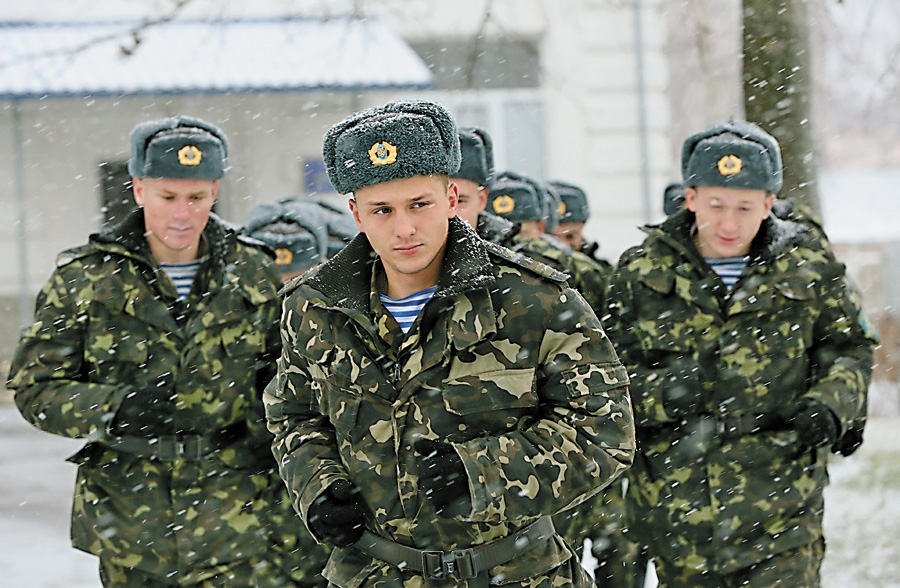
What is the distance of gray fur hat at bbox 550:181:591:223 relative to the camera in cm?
825

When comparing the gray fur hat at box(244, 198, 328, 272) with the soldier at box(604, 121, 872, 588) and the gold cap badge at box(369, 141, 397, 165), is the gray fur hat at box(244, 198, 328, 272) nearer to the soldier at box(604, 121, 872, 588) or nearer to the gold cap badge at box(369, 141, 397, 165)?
the soldier at box(604, 121, 872, 588)

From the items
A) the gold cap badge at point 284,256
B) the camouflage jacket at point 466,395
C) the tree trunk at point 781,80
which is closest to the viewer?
the camouflage jacket at point 466,395

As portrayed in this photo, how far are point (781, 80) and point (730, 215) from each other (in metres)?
3.48

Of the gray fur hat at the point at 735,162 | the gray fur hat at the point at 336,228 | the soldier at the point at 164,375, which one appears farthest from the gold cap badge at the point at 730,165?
the gray fur hat at the point at 336,228

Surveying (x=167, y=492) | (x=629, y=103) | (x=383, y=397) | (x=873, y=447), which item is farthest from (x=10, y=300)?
(x=383, y=397)

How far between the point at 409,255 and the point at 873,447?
883 cm

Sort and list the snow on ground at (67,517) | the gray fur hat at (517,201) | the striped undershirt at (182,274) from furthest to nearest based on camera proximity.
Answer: the snow on ground at (67,517) → the gray fur hat at (517,201) → the striped undershirt at (182,274)

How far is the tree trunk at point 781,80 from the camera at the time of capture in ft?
25.6

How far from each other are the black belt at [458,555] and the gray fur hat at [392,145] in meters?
0.89

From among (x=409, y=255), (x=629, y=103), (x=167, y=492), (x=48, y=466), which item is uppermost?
(x=629, y=103)

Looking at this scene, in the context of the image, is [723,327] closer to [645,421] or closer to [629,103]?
[645,421]

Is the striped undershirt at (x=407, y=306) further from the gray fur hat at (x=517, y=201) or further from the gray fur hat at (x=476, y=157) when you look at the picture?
the gray fur hat at (x=517, y=201)

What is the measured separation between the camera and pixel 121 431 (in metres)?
4.29

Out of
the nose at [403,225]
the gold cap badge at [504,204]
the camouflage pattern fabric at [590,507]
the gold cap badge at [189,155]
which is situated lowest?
the camouflage pattern fabric at [590,507]
